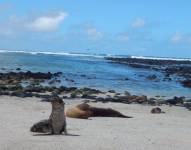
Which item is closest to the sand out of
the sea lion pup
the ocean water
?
the sea lion pup

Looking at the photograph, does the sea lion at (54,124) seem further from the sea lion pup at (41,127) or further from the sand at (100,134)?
the sand at (100,134)

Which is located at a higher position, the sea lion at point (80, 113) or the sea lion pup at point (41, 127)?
the sea lion pup at point (41, 127)

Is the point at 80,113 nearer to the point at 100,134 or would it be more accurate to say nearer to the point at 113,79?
the point at 100,134

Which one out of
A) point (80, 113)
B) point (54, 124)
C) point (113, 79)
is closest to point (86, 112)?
point (80, 113)

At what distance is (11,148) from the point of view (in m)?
9.84

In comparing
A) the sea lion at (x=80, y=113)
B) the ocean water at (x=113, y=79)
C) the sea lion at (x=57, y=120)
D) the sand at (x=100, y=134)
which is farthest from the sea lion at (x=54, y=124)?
the ocean water at (x=113, y=79)

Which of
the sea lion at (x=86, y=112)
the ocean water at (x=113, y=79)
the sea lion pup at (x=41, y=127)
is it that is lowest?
the ocean water at (x=113, y=79)

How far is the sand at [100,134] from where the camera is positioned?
34.3ft

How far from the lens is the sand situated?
1045cm

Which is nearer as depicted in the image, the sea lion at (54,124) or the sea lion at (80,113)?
the sea lion at (54,124)

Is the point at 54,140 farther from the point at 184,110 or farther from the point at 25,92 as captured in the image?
the point at 25,92

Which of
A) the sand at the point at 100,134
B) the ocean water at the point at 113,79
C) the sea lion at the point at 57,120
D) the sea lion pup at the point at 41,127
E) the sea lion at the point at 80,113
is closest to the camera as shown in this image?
the sand at the point at 100,134

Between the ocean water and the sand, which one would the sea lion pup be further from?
the ocean water

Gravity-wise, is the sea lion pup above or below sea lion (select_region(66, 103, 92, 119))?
above
